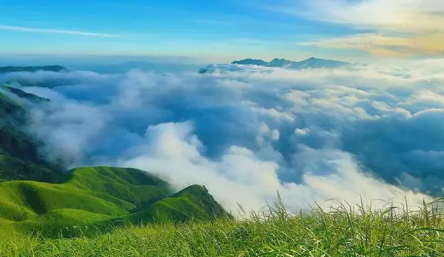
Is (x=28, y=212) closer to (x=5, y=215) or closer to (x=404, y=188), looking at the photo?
(x=5, y=215)

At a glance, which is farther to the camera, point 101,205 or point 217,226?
point 101,205

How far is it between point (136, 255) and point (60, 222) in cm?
13815

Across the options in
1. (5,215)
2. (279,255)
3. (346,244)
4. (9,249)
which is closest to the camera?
(279,255)

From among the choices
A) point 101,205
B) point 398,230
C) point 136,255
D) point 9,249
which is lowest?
point 101,205

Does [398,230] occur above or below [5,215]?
above

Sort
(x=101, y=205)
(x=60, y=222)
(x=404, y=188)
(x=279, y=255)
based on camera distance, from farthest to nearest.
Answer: (x=101, y=205) < (x=60, y=222) < (x=404, y=188) < (x=279, y=255)

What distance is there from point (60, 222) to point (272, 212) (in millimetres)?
137911

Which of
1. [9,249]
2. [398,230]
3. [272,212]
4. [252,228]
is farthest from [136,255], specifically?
[398,230]

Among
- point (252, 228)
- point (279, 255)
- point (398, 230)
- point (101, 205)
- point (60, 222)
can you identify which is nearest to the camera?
Answer: point (279, 255)

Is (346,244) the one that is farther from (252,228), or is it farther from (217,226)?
(217,226)

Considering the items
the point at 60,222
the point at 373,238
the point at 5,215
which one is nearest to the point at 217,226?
the point at 373,238

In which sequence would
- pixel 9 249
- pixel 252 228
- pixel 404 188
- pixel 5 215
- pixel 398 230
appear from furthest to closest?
pixel 5 215
pixel 9 249
pixel 252 228
pixel 404 188
pixel 398 230

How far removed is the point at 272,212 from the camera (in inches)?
468

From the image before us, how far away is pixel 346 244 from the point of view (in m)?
7.11
